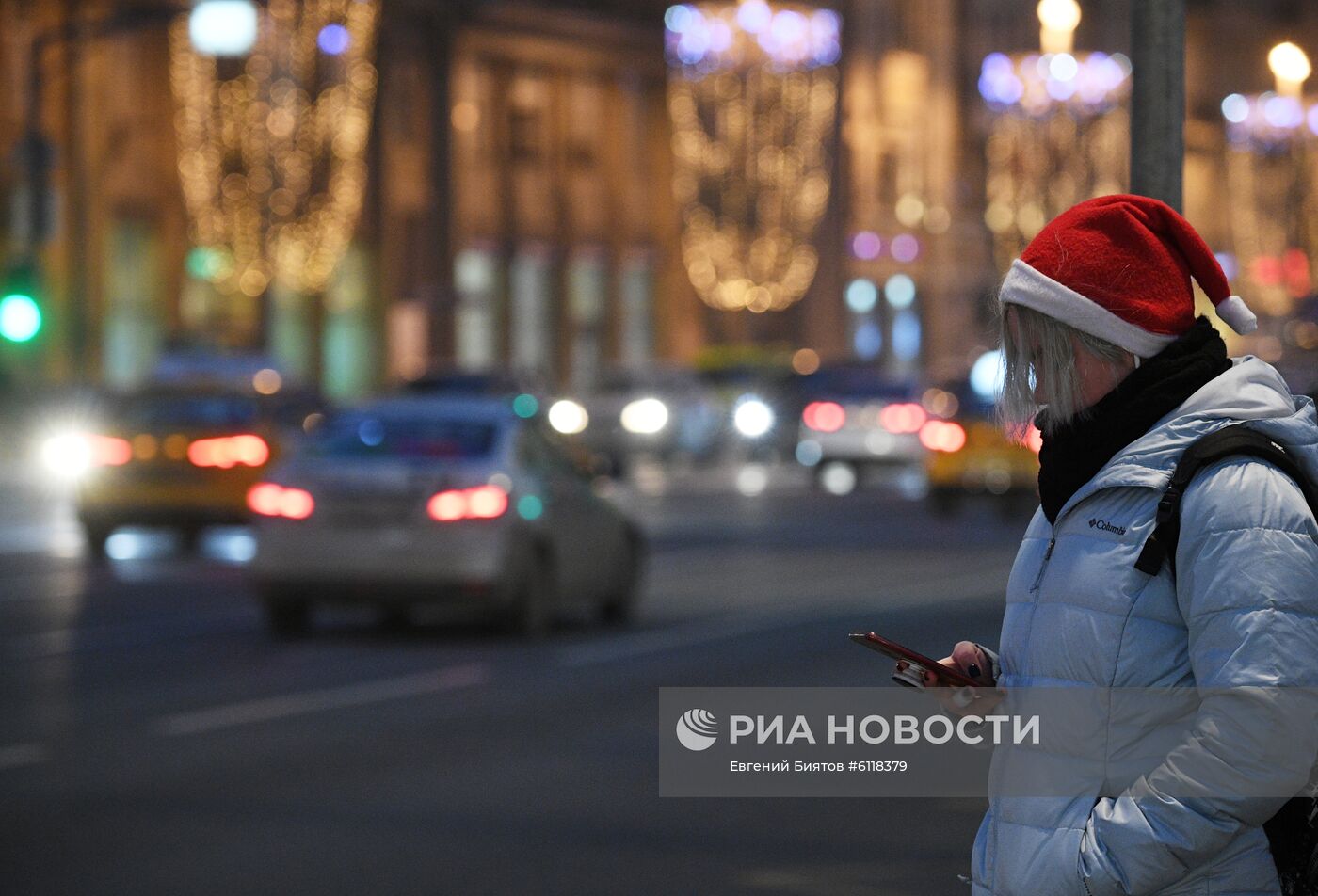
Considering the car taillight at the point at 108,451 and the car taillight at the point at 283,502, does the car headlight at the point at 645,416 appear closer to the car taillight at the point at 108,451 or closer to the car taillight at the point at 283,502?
the car taillight at the point at 108,451

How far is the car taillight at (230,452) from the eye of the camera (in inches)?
969

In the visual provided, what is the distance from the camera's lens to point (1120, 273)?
3547 mm

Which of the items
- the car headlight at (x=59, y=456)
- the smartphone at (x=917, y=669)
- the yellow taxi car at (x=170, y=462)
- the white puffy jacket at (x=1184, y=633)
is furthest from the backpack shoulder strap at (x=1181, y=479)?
the car headlight at (x=59, y=456)

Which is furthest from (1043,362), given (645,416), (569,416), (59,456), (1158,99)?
(645,416)

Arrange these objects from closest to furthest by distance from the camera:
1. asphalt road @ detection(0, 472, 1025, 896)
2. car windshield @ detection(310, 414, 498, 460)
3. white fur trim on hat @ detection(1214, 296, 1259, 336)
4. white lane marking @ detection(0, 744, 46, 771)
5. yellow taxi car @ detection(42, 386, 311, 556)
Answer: white fur trim on hat @ detection(1214, 296, 1259, 336), asphalt road @ detection(0, 472, 1025, 896), white lane marking @ detection(0, 744, 46, 771), car windshield @ detection(310, 414, 498, 460), yellow taxi car @ detection(42, 386, 311, 556)

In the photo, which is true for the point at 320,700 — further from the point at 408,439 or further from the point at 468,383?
the point at 468,383

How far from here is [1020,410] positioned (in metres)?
3.59

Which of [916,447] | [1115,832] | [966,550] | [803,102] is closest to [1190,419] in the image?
[1115,832]

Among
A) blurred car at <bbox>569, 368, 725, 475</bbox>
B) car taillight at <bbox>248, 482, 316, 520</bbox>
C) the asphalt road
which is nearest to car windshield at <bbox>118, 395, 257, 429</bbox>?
the asphalt road

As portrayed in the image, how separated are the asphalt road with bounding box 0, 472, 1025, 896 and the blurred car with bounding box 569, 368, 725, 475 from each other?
24.8 m

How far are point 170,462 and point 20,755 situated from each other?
524 inches

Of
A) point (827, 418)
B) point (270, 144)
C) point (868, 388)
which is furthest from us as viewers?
point (270, 144)

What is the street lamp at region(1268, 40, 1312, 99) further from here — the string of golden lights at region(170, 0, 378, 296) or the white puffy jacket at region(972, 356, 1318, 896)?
the string of golden lights at region(170, 0, 378, 296)

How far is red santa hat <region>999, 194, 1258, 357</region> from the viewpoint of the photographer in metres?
3.52
